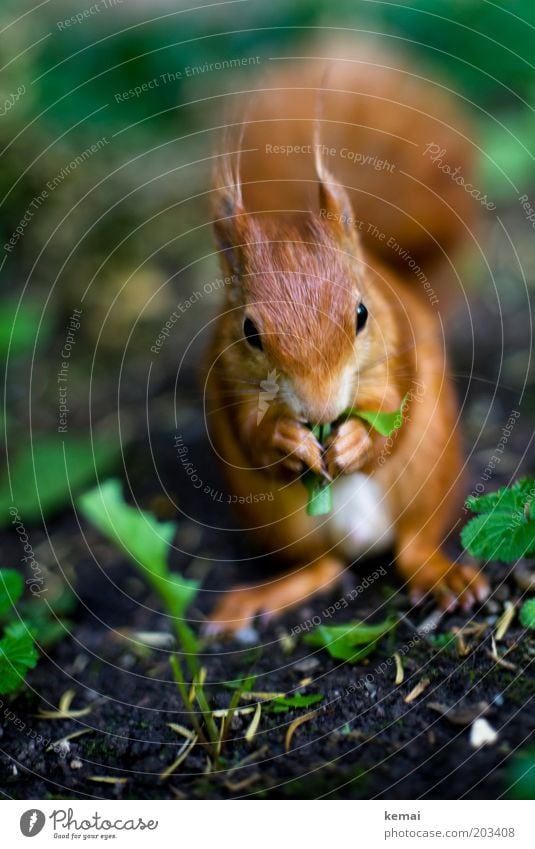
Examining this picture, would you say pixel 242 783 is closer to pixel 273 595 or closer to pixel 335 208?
pixel 273 595

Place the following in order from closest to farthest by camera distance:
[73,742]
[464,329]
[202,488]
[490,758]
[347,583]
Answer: [490,758]
[73,742]
[347,583]
[202,488]
[464,329]

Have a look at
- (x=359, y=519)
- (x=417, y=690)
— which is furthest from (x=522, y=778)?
(x=359, y=519)

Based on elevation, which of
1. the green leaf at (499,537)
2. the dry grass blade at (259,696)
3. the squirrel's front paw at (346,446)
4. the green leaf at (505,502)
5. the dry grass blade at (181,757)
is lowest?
the dry grass blade at (181,757)

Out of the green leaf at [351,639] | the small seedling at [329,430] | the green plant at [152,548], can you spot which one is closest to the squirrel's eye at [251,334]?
the small seedling at [329,430]

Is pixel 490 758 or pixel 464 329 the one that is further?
pixel 464 329

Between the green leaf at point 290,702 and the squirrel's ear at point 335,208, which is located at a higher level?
the squirrel's ear at point 335,208

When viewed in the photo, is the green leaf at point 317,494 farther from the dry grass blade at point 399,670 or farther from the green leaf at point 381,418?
the dry grass blade at point 399,670

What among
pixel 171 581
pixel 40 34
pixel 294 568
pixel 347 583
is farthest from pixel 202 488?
Result: pixel 40 34
